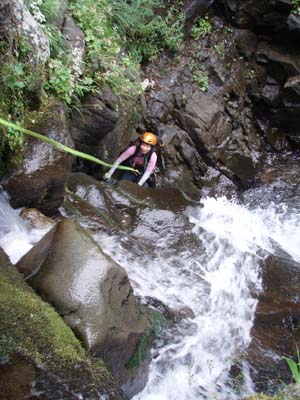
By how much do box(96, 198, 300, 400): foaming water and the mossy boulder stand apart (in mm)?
1405

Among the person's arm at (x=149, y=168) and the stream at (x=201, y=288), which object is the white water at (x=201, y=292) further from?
the person's arm at (x=149, y=168)

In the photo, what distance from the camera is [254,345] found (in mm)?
4742

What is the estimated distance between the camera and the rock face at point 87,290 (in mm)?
2896

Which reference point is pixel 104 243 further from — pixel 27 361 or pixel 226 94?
pixel 226 94

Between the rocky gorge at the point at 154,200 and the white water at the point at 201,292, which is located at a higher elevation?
the rocky gorge at the point at 154,200

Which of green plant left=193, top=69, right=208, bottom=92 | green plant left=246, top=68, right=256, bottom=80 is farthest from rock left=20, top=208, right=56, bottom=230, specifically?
green plant left=246, top=68, right=256, bottom=80

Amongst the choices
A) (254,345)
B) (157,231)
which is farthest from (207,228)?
(254,345)

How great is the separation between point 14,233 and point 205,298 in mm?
2427

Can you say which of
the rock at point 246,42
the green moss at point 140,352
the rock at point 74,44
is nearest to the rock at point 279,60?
the rock at point 246,42

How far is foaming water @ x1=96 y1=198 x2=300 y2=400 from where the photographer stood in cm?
417

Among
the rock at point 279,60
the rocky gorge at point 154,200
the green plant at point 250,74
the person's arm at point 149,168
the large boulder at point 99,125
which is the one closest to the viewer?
the rocky gorge at point 154,200

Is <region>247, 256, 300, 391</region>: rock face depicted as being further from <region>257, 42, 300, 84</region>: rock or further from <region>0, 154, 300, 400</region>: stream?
<region>257, 42, 300, 84</region>: rock

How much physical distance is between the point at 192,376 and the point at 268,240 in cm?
367

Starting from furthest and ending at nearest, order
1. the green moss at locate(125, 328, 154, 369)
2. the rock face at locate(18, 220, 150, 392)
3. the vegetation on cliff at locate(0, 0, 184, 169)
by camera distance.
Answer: the vegetation on cliff at locate(0, 0, 184, 169)
the green moss at locate(125, 328, 154, 369)
the rock face at locate(18, 220, 150, 392)
